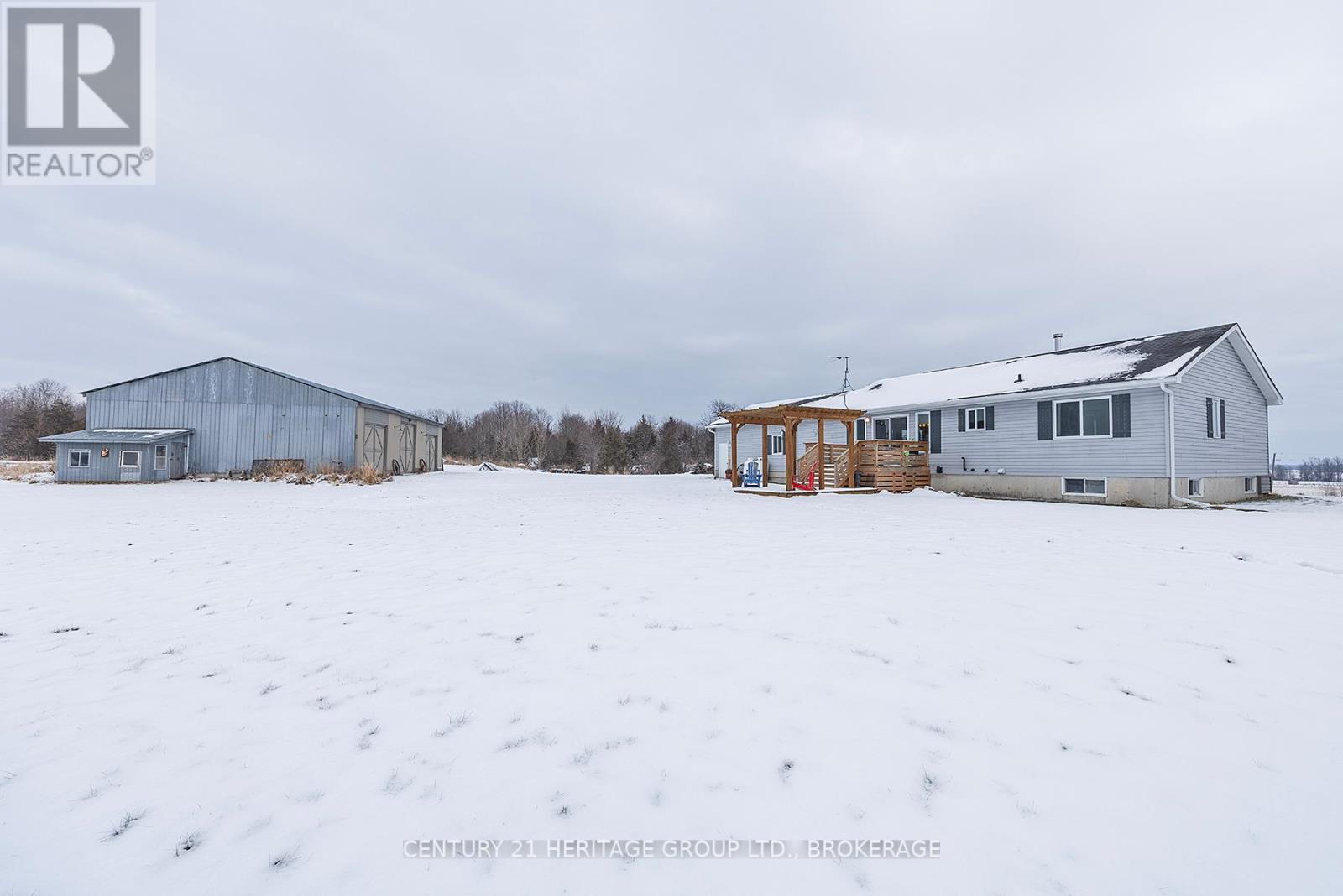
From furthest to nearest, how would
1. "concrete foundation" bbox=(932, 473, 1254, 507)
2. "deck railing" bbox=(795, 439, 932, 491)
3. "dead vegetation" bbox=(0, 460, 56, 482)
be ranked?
"dead vegetation" bbox=(0, 460, 56, 482) < "deck railing" bbox=(795, 439, 932, 491) < "concrete foundation" bbox=(932, 473, 1254, 507)

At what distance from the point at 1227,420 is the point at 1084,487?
18.7 feet

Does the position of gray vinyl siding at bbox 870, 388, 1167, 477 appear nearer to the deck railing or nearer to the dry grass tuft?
the deck railing

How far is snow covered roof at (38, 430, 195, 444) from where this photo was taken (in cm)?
2089

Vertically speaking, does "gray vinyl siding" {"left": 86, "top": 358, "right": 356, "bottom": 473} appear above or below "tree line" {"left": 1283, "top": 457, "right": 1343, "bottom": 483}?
above

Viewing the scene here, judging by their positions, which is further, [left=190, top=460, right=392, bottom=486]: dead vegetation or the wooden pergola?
[left=190, top=460, right=392, bottom=486]: dead vegetation

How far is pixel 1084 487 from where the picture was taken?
15039 mm

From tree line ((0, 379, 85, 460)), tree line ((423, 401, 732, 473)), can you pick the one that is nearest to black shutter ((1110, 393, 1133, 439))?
tree line ((423, 401, 732, 473))

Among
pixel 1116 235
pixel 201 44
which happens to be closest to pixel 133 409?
pixel 201 44

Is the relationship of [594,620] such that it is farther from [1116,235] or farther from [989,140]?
[1116,235]

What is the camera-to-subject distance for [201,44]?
46.3ft

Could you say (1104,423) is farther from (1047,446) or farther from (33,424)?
(33,424)

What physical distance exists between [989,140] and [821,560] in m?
18.0

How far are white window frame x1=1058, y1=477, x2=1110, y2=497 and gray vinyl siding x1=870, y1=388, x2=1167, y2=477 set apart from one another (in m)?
0.13

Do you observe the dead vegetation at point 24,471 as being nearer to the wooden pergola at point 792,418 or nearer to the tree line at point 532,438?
the tree line at point 532,438
